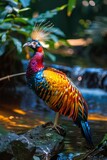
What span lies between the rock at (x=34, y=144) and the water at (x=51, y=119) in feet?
0.64

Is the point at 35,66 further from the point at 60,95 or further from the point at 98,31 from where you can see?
the point at 98,31

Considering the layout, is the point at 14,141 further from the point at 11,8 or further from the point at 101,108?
the point at 101,108

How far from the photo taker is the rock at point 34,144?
3.94 m

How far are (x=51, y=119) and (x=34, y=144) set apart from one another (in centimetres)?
233

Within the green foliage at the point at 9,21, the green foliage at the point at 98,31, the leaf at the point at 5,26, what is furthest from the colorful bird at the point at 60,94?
the green foliage at the point at 98,31

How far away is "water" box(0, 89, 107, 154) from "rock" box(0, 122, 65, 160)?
19 cm

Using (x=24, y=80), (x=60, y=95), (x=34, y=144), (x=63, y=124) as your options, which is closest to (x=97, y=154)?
(x=34, y=144)

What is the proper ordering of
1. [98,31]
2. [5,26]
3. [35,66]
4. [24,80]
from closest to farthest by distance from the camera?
[35,66], [5,26], [24,80], [98,31]

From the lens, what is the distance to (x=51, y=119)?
21.2ft

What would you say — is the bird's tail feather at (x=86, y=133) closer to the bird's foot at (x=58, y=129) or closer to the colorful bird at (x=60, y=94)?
the colorful bird at (x=60, y=94)

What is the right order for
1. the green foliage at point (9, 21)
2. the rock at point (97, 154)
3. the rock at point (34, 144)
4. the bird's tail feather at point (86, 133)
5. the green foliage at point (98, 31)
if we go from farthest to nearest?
the green foliage at point (98, 31), the green foliage at point (9, 21), the bird's tail feather at point (86, 133), the rock at point (97, 154), the rock at point (34, 144)

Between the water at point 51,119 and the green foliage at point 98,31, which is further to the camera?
the green foliage at point 98,31

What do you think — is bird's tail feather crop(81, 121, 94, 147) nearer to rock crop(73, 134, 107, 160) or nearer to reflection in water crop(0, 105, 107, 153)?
reflection in water crop(0, 105, 107, 153)

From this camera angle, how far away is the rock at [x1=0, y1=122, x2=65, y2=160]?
394cm
